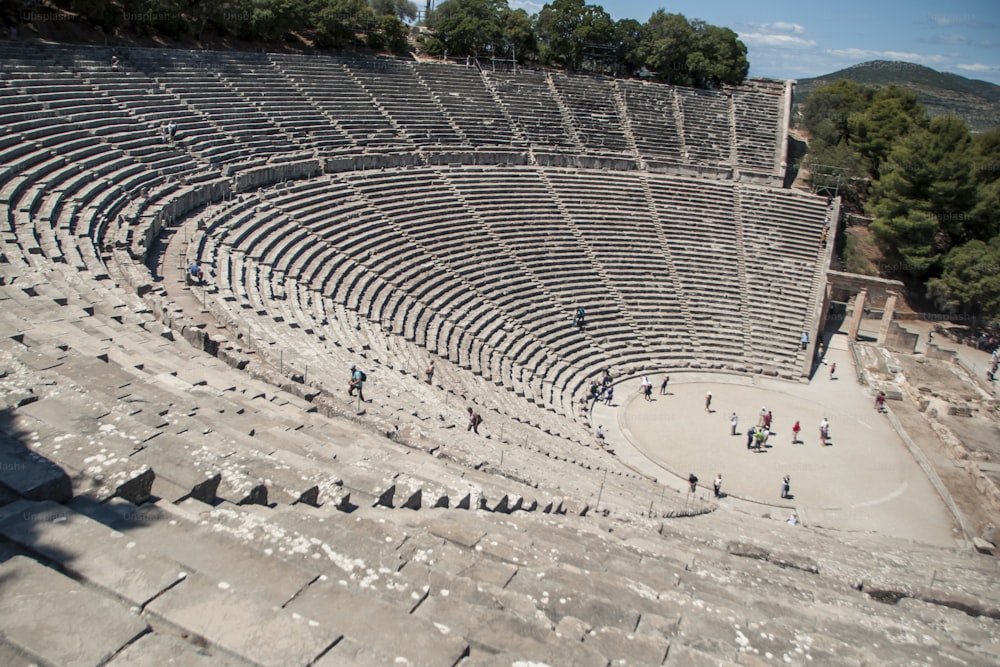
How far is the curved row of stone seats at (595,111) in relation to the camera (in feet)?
126

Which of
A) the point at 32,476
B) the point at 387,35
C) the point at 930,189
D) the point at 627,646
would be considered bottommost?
the point at 627,646

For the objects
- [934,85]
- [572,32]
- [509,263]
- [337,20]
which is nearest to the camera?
A: [509,263]

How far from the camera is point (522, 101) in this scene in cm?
3953

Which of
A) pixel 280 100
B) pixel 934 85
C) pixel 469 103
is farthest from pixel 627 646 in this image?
pixel 934 85

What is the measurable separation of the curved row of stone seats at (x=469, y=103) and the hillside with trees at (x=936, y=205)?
1812cm

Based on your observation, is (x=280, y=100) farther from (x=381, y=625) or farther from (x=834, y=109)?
(x=834, y=109)

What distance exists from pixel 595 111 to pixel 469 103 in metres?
7.33

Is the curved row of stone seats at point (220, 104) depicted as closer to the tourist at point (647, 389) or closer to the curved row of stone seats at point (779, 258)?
the tourist at point (647, 389)

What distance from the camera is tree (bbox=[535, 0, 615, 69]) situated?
46.1 metres

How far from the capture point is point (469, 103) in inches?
1490

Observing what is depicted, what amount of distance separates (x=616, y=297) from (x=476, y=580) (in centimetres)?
2383

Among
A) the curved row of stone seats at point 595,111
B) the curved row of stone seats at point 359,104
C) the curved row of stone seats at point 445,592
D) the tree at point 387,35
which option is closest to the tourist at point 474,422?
the curved row of stone seats at point 445,592

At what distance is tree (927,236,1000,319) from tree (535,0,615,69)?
950 inches

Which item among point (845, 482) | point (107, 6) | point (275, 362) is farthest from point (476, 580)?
point (107, 6)
